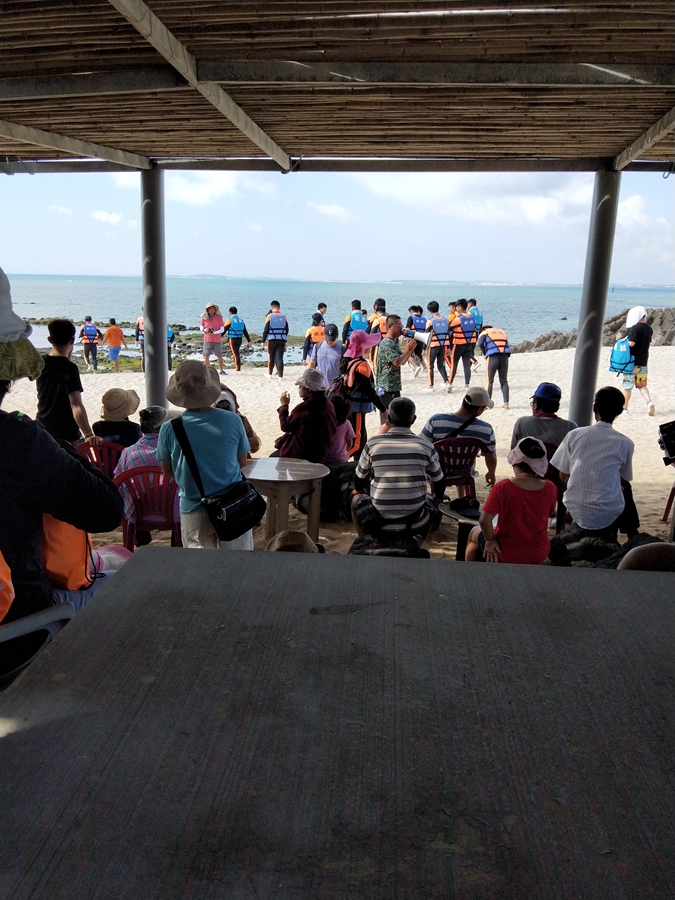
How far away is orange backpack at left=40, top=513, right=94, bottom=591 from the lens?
210cm

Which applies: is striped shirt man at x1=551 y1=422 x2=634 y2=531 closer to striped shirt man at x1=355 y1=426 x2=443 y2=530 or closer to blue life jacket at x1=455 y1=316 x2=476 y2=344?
striped shirt man at x1=355 y1=426 x2=443 y2=530

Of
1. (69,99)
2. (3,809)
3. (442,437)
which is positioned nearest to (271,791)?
(3,809)

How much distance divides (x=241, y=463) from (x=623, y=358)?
8273 millimetres

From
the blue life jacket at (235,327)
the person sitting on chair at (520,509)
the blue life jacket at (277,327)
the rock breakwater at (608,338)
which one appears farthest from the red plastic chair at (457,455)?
the rock breakwater at (608,338)

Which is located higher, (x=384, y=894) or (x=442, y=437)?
(x=384, y=894)

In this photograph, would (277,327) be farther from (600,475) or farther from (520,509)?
(520,509)

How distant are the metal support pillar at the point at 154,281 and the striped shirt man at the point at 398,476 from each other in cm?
519

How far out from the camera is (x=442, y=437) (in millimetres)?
5121

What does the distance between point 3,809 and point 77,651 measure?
32 centimetres

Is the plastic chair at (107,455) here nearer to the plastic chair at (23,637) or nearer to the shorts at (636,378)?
the plastic chair at (23,637)

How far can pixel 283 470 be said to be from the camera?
15.3ft

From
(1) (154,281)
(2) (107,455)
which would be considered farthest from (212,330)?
(2) (107,455)

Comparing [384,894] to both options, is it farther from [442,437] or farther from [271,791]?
[442,437]

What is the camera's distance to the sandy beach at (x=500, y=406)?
18.6 feet
